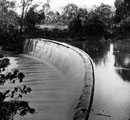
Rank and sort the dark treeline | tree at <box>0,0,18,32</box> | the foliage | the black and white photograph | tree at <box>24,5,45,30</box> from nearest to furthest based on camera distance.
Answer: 1. the black and white photograph
2. the foliage
3. the dark treeline
4. tree at <box>0,0,18,32</box>
5. tree at <box>24,5,45,30</box>

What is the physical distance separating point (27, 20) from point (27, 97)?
76.0 ft

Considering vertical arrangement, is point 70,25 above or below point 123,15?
below

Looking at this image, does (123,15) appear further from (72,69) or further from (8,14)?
(72,69)

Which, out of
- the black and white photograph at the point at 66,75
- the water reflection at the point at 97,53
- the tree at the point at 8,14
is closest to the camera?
the black and white photograph at the point at 66,75

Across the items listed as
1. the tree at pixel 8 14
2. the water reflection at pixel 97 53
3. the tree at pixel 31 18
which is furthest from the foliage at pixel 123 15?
the tree at pixel 8 14

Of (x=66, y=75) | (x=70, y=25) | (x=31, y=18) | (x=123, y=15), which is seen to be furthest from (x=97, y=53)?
(x=31, y=18)

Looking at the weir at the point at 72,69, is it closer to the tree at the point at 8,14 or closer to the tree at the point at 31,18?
the tree at the point at 8,14

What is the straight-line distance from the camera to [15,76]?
2641mm

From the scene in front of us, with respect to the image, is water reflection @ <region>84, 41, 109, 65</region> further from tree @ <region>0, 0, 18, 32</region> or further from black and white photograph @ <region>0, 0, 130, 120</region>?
tree @ <region>0, 0, 18, 32</region>

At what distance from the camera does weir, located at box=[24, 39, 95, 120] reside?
212 inches

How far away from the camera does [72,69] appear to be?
10516 millimetres

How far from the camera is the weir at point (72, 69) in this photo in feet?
17.6

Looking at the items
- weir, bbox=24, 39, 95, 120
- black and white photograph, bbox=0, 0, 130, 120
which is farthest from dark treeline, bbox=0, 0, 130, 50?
weir, bbox=24, 39, 95, 120

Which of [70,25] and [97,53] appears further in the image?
[70,25]
